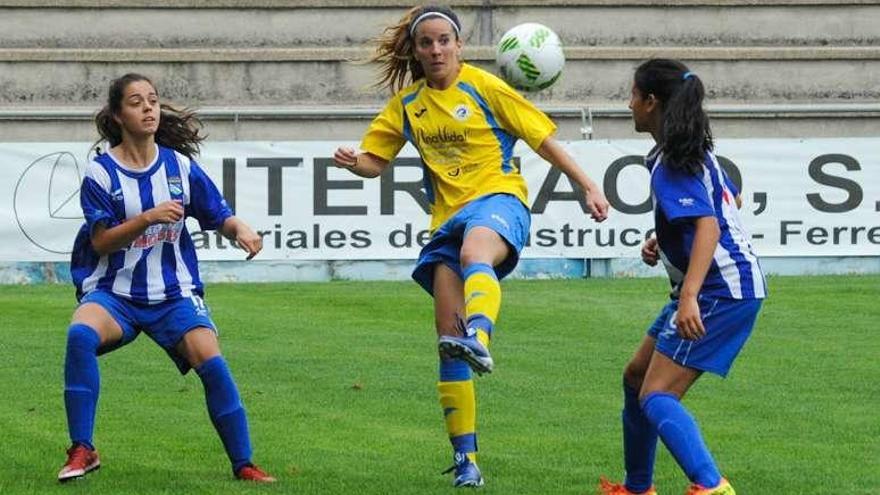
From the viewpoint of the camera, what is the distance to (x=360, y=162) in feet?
27.4

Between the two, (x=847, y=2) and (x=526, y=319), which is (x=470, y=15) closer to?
→ (x=847, y=2)

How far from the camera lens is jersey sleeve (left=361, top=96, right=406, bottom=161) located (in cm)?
829

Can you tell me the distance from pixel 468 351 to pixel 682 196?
3.54 ft

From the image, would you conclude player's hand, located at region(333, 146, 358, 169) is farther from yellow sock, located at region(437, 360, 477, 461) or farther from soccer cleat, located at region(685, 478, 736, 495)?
soccer cleat, located at region(685, 478, 736, 495)

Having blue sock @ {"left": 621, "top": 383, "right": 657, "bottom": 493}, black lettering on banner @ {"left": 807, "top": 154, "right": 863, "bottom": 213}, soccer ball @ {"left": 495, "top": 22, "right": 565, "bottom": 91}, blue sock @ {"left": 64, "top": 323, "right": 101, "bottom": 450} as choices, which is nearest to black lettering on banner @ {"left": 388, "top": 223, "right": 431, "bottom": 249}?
black lettering on banner @ {"left": 807, "top": 154, "right": 863, "bottom": 213}

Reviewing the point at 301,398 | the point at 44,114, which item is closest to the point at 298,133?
the point at 44,114

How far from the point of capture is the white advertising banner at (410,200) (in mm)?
18688

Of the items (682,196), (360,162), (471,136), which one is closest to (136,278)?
(360,162)

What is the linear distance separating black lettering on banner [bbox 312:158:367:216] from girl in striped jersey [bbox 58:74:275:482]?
11.0 m

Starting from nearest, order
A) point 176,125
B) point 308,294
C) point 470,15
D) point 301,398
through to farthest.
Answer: point 176,125, point 301,398, point 308,294, point 470,15

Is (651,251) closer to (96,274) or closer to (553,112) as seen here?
(96,274)

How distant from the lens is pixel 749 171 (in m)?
19.2

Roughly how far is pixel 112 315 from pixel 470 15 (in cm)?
1652

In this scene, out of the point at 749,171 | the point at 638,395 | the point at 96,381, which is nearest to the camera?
the point at 638,395
